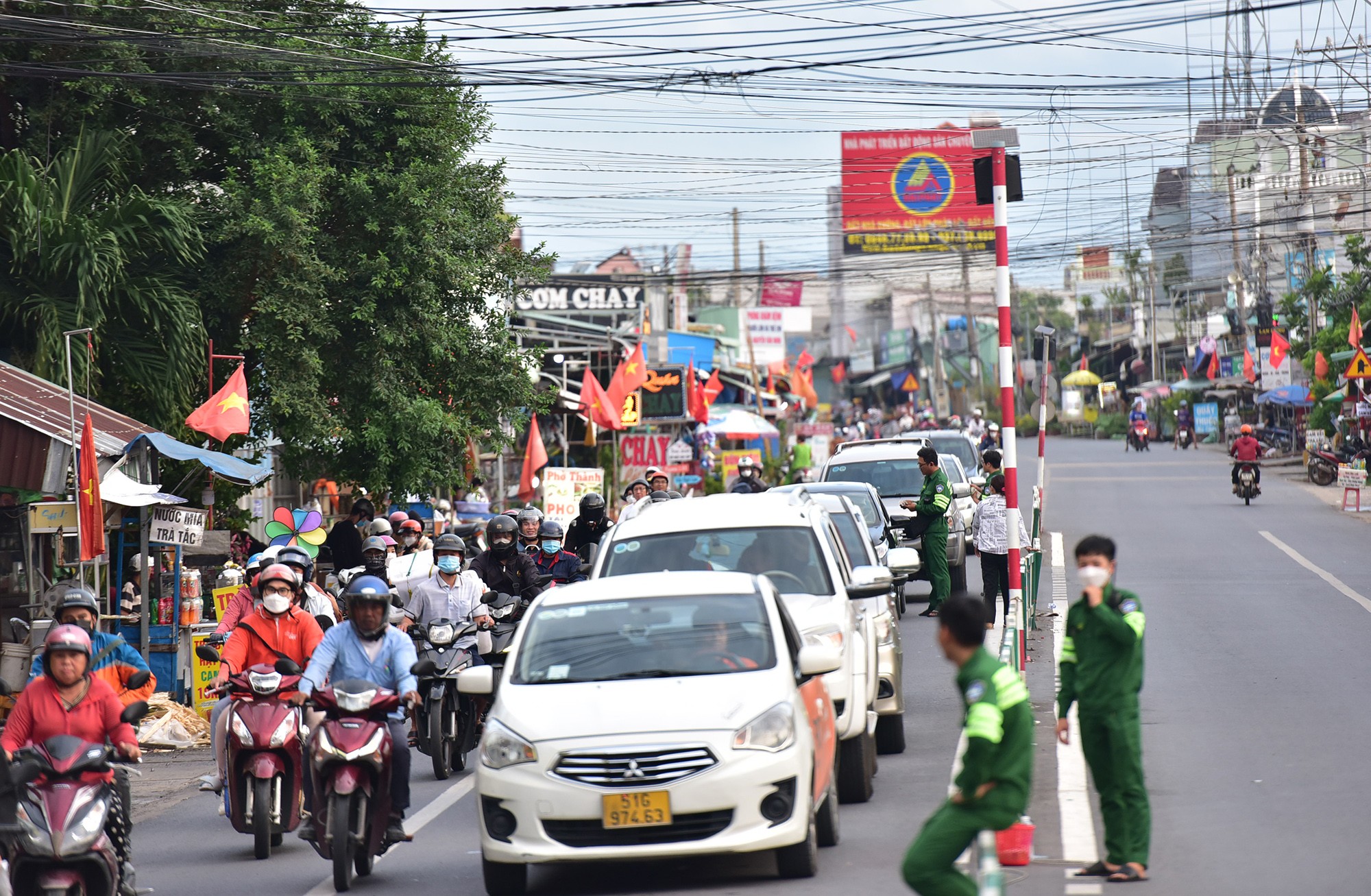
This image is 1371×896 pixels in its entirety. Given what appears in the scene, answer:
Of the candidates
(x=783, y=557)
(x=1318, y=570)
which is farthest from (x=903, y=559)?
(x=1318, y=570)

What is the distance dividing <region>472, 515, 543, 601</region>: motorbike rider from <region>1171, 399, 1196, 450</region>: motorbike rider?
51.5 m

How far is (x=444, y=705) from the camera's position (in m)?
11.7

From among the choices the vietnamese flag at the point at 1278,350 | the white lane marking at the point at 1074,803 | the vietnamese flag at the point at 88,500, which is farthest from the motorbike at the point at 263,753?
the vietnamese flag at the point at 1278,350

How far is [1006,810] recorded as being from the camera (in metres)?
5.54

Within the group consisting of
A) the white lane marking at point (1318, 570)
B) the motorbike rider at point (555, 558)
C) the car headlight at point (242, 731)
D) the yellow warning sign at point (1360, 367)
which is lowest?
the white lane marking at point (1318, 570)

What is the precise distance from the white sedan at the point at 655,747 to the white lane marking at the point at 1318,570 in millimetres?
12023

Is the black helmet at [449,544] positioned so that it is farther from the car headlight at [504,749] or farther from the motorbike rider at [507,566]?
the car headlight at [504,749]

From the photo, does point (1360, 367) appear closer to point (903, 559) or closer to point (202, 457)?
point (903, 559)

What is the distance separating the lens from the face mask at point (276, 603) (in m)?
9.49

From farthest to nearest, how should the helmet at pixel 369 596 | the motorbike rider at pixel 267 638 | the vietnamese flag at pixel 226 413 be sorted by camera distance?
the vietnamese flag at pixel 226 413 → the motorbike rider at pixel 267 638 → the helmet at pixel 369 596

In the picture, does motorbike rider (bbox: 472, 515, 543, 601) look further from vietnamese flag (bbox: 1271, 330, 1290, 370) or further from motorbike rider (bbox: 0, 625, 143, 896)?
vietnamese flag (bbox: 1271, 330, 1290, 370)

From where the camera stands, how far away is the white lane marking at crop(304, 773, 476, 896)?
328 inches

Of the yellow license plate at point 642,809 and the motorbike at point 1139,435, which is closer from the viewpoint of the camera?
the yellow license plate at point 642,809

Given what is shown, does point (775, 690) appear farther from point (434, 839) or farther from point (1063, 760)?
point (1063, 760)
